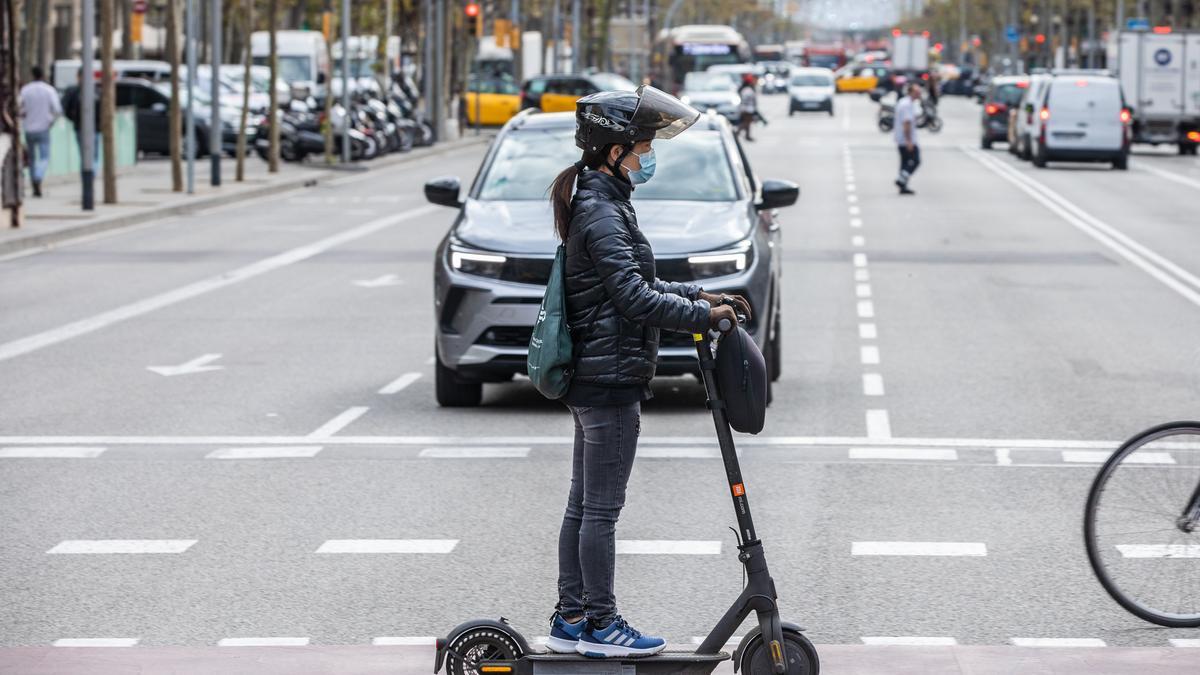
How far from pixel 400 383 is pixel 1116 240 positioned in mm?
14057

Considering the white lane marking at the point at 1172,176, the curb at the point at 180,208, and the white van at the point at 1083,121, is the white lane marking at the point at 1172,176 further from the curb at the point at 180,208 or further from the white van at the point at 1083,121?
the curb at the point at 180,208

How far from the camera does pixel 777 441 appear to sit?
10797 mm

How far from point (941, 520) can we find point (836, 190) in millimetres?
26974

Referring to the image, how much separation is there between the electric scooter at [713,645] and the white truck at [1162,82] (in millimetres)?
47085

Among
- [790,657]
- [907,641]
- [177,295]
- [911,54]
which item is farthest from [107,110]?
[911,54]

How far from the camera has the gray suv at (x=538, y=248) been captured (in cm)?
1155

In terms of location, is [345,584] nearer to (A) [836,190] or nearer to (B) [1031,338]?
(B) [1031,338]

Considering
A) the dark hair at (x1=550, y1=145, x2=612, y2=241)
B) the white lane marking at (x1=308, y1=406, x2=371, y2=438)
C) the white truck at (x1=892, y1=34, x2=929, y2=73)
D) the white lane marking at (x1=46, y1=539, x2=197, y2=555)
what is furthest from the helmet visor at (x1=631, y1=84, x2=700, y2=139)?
the white truck at (x1=892, y1=34, x2=929, y2=73)

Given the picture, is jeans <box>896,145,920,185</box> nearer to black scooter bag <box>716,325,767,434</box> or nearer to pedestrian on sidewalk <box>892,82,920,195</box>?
pedestrian on sidewalk <box>892,82,920,195</box>

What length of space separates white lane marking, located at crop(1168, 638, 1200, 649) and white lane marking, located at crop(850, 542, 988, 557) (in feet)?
4.54

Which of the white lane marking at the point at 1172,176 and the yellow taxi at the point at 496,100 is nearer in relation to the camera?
the white lane marking at the point at 1172,176

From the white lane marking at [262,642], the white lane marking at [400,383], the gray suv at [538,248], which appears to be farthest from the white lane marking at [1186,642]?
the white lane marking at [400,383]

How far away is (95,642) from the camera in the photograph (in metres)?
6.62

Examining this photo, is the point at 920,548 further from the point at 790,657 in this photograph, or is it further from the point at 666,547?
the point at 790,657
